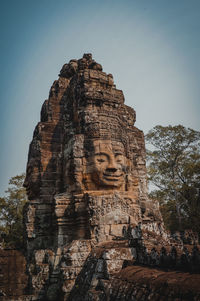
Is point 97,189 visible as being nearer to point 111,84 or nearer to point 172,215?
point 111,84

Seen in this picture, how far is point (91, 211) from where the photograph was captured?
6.96 meters

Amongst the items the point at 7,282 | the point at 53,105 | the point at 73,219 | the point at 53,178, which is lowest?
the point at 7,282

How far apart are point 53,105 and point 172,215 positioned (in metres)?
16.0

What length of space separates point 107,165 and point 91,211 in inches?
60.5

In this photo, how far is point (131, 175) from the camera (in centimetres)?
875

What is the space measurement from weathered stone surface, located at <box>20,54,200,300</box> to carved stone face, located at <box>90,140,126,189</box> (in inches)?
1.2

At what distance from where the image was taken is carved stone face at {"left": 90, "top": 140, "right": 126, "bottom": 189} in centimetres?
768

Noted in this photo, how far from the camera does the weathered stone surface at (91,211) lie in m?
4.23

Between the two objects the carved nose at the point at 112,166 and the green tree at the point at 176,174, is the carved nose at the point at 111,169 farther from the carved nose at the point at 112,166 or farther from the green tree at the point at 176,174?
the green tree at the point at 176,174

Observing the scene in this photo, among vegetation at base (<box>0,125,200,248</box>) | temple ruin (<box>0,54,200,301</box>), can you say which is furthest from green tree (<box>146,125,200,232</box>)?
temple ruin (<box>0,54,200,301</box>)

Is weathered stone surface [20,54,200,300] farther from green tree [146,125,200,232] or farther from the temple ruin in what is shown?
green tree [146,125,200,232]

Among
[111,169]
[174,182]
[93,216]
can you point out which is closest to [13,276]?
[93,216]

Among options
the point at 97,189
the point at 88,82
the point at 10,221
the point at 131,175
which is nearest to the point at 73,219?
the point at 97,189

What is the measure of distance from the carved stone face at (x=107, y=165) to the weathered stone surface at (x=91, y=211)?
0.03 meters
